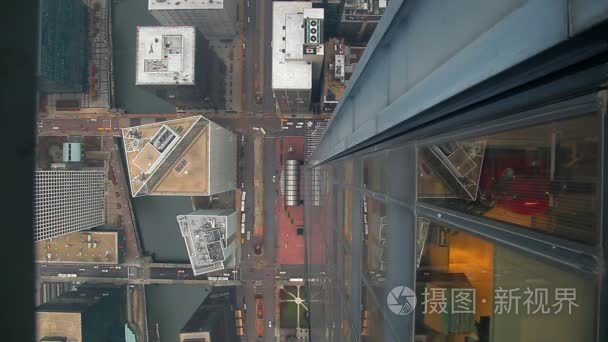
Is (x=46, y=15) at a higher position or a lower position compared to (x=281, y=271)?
higher

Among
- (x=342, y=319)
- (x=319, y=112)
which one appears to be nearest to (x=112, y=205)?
(x=319, y=112)

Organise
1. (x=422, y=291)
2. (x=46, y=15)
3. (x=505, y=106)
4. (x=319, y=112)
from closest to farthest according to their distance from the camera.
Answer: (x=505, y=106) → (x=422, y=291) → (x=46, y=15) → (x=319, y=112)

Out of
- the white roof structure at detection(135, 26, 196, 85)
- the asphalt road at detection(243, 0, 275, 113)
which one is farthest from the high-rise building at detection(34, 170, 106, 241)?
the asphalt road at detection(243, 0, 275, 113)

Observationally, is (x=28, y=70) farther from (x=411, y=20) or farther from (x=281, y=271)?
(x=281, y=271)

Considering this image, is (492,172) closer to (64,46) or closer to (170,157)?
(170,157)

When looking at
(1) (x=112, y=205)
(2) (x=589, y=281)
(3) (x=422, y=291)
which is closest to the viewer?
(2) (x=589, y=281)

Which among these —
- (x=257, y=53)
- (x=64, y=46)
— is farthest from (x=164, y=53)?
(x=64, y=46)

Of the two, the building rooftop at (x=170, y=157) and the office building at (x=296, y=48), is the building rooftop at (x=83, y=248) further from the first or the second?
the office building at (x=296, y=48)
